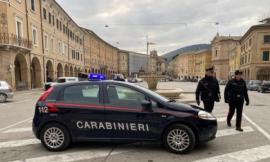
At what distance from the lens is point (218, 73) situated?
75.8 meters

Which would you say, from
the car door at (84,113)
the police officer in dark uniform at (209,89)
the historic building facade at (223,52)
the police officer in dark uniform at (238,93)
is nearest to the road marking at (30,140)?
the police officer in dark uniform at (238,93)

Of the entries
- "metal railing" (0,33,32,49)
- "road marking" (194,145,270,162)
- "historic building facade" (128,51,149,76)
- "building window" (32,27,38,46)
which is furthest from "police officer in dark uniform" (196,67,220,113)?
"historic building facade" (128,51,149,76)

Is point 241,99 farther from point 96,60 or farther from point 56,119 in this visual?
point 96,60

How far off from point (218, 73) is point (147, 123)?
7769cm

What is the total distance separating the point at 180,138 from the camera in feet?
14.6

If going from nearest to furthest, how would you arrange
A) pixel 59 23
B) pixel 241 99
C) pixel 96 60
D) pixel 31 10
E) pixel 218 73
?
1. pixel 241 99
2. pixel 31 10
3. pixel 59 23
4. pixel 96 60
5. pixel 218 73

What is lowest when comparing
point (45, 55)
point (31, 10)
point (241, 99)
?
point (241, 99)

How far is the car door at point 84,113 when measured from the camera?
15.1 feet

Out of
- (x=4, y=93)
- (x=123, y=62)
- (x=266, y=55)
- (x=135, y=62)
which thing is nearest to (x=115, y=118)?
(x=4, y=93)

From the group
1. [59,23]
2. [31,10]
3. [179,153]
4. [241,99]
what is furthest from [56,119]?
[59,23]

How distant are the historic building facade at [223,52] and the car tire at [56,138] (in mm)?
75290

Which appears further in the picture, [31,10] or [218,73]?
[218,73]

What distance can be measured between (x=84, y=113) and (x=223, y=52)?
3028 inches

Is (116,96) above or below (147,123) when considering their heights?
above
